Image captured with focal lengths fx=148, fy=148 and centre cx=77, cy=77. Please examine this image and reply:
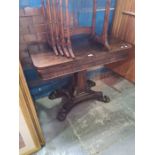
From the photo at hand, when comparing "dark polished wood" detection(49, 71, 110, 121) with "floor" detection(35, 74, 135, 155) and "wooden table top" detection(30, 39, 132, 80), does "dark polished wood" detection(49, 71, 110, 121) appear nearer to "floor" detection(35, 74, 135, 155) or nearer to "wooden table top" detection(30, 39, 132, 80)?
"floor" detection(35, 74, 135, 155)

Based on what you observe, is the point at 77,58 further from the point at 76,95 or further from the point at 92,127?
the point at 92,127

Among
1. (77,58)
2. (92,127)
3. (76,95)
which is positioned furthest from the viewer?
(76,95)

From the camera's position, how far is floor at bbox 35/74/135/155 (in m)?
1.32

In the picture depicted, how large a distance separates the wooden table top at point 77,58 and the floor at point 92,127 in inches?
24.4

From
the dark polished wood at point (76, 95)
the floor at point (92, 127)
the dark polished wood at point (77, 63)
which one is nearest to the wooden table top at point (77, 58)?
the dark polished wood at point (77, 63)

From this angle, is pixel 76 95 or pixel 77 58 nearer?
pixel 77 58

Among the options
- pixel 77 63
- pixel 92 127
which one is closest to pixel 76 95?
pixel 92 127

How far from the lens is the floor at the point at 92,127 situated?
1.32 meters

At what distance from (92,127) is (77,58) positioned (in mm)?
745

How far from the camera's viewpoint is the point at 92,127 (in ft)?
4.96

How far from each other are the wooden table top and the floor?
2.03ft

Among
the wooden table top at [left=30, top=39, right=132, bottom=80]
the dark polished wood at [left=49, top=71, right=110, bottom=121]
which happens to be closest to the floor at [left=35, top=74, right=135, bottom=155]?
the dark polished wood at [left=49, top=71, right=110, bottom=121]

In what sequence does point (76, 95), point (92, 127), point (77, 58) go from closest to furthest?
point (77, 58) < point (92, 127) < point (76, 95)
